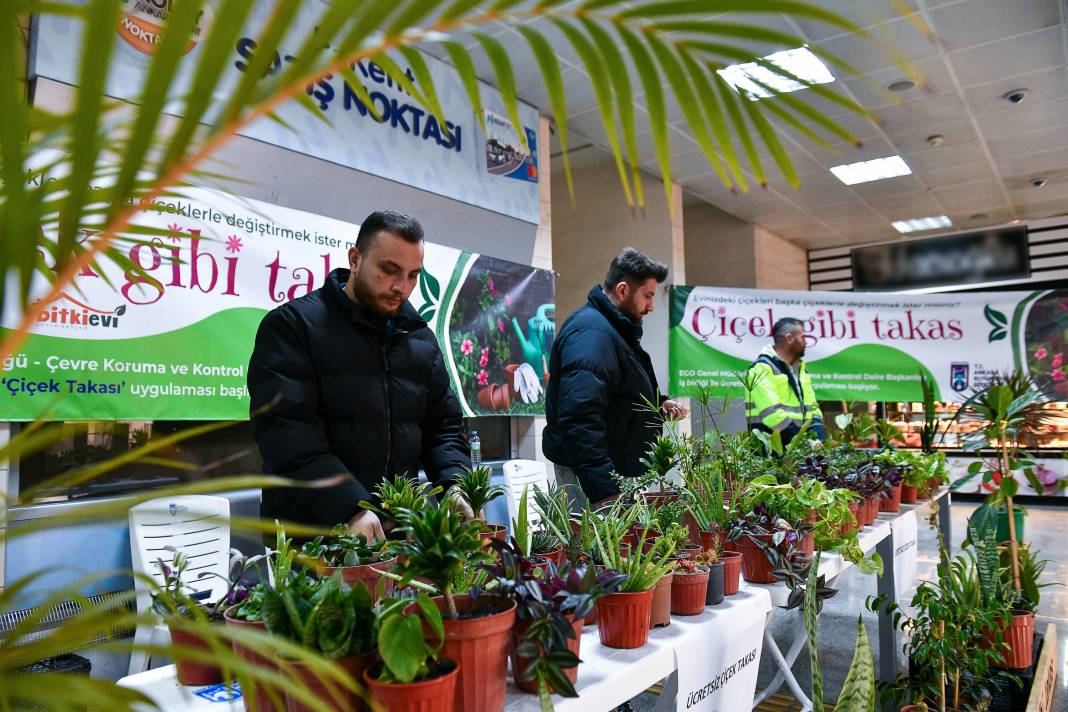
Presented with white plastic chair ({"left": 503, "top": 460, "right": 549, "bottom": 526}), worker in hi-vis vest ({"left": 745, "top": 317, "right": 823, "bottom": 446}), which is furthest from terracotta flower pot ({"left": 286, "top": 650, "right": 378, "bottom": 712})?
A: worker in hi-vis vest ({"left": 745, "top": 317, "right": 823, "bottom": 446})

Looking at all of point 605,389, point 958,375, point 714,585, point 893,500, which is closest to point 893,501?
point 893,500

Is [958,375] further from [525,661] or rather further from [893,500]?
[525,661]

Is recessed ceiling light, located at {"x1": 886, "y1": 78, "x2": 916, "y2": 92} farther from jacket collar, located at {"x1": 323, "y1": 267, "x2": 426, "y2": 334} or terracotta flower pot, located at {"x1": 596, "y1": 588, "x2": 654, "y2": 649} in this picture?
terracotta flower pot, located at {"x1": 596, "y1": 588, "x2": 654, "y2": 649}

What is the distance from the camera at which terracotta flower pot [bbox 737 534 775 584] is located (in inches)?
72.2

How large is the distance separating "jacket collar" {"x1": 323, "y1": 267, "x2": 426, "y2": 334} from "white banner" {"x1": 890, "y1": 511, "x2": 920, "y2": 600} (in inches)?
80.0

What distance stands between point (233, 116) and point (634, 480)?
1625 mm

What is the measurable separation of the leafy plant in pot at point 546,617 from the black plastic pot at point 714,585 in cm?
49

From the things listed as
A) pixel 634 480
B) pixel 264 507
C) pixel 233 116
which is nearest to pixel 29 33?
pixel 264 507

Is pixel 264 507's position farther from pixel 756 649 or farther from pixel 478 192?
pixel 478 192

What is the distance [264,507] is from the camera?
1858mm

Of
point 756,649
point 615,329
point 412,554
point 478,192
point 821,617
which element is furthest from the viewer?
point 478,192

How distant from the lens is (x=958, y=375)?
690 cm

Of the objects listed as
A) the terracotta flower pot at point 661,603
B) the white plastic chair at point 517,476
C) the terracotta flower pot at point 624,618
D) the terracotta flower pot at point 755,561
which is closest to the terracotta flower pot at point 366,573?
the terracotta flower pot at point 624,618

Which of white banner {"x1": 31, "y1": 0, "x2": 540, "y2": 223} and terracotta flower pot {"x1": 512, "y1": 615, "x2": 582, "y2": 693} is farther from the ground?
white banner {"x1": 31, "y1": 0, "x2": 540, "y2": 223}
